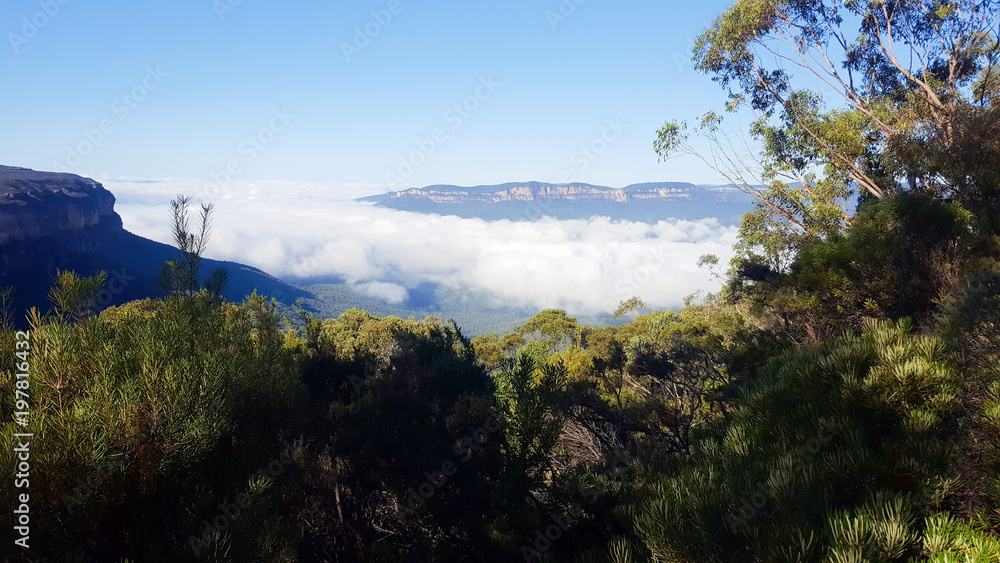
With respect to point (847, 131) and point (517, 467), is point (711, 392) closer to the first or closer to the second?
point (517, 467)

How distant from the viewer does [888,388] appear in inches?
169

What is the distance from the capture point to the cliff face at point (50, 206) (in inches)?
2601

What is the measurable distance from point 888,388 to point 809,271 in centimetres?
579

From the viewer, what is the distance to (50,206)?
247 ft

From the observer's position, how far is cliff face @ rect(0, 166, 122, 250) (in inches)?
2601
